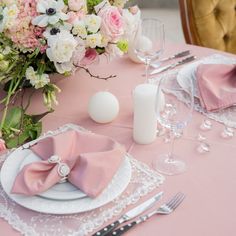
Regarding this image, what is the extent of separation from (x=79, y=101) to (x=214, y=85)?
0.38 meters

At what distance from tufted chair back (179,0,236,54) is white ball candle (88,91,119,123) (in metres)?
Result: 0.78

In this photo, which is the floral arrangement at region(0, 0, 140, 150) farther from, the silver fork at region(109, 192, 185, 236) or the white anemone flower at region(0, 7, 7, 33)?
the silver fork at region(109, 192, 185, 236)

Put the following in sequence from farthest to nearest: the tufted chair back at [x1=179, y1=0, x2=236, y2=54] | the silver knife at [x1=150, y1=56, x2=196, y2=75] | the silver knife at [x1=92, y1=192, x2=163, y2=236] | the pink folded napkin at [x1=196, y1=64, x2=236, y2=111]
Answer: the tufted chair back at [x1=179, y1=0, x2=236, y2=54]
the silver knife at [x1=150, y1=56, x2=196, y2=75]
the pink folded napkin at [x1=196, y1=64, x2=236, y2=111]
the silver knife at [x1=92, y1=192, x2=163, y2=236]

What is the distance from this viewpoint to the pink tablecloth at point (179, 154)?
2.95 feet

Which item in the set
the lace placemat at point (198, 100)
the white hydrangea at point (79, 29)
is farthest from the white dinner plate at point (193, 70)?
the white hydrangea at point (79, 29)

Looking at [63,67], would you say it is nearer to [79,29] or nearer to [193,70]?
[79,29]

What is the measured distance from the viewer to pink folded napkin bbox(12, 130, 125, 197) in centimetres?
92

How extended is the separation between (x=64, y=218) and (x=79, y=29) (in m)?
0.50

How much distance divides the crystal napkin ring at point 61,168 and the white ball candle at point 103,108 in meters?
0.26

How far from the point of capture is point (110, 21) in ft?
4.03

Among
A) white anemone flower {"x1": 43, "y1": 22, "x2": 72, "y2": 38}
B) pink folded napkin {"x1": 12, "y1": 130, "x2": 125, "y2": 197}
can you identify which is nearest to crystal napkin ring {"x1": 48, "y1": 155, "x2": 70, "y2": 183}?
pink folded napkin {"x1": 12, "y1": 130, "x2": 125, "y2": 197}

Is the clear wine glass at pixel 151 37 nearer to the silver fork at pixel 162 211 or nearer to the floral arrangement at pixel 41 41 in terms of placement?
the floral arrangement at pixel 41 41

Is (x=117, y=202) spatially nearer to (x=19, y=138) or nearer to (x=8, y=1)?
(x=19, y=138)

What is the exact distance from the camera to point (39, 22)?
3.85 feet
